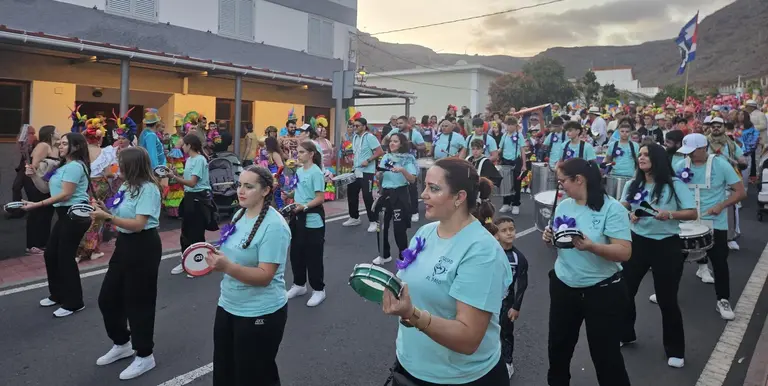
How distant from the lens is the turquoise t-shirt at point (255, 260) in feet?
11.0

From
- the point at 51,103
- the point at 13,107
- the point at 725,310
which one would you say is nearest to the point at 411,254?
the point at 725,310

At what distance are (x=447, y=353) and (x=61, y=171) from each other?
190 inches

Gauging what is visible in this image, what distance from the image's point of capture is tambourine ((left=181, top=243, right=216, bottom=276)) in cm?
321

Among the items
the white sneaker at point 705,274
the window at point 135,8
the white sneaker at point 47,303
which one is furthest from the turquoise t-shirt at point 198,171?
the window at point 135,8

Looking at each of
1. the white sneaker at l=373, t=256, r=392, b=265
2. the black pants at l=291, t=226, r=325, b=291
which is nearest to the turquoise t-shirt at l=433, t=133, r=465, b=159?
the white sneaker at l=373, t=256, r=392, b=265

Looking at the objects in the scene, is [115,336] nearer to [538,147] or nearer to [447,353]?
[447,353]

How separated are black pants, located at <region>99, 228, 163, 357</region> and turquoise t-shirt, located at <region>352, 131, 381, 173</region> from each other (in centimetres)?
588

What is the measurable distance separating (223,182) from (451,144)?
14.6 ft

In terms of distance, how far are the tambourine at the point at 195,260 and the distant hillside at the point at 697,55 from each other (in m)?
77.4

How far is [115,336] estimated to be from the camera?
4.49 meters

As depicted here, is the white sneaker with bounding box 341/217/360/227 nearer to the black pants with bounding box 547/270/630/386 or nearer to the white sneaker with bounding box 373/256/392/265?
the white sneaker with bounding box 373/256/392/265

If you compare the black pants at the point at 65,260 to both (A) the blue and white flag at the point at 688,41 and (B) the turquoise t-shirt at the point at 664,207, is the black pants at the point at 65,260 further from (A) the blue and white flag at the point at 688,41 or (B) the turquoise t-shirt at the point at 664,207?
(A) the blue and white flag at the point at 688,41

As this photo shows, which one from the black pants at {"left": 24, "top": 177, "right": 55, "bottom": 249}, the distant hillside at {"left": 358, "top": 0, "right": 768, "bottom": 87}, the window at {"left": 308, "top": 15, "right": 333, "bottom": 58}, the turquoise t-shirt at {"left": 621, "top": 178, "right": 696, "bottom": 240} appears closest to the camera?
the turquoise t-shirt at {"left": 621, "top": 178, "right": 696, "bottom": 240}

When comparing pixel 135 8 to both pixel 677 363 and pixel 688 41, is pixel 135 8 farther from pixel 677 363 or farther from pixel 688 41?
pixel 688 41
